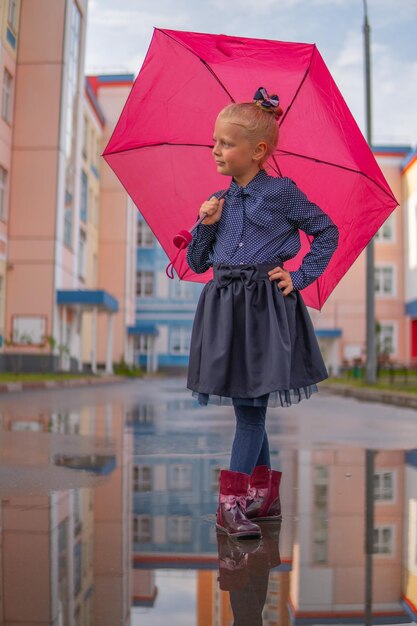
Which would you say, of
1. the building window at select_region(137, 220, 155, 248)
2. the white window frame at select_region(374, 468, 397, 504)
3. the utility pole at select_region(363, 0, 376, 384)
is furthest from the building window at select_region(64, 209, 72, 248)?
the white window frame at select_region(374, 468, 397, 504)

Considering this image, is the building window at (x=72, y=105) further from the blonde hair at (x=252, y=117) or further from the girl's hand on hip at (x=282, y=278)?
the girl's hand on hip at (x=282, y=278)

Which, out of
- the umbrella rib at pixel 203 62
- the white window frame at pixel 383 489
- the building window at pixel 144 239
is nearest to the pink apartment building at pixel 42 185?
the building window at pixel 144 239

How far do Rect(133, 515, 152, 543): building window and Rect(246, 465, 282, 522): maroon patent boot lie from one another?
1.41 feet

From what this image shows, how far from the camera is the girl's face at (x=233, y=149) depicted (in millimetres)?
3275

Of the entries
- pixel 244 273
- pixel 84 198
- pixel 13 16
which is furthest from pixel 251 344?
pixel 84 198

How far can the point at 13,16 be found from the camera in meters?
28.7

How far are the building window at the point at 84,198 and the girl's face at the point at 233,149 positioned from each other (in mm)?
37453

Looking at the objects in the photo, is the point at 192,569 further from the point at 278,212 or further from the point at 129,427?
the point at 129,427

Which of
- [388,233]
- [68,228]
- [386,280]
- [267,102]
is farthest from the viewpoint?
[386,280]

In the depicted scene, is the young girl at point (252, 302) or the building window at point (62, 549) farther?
the young girl at point (252, 302)

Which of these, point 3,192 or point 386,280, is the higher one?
point 3,192

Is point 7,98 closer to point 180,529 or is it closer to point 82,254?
point 82,254

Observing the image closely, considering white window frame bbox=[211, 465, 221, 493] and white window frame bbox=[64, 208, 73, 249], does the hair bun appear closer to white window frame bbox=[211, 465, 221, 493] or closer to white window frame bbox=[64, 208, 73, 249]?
white window frame bbox=[211, 465, 221, 493]

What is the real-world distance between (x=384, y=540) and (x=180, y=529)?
0.82m
